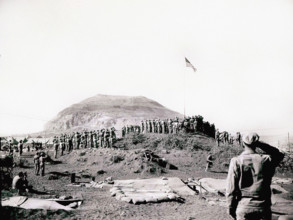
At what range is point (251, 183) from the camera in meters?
4.12

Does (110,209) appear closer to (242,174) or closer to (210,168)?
(242,174)

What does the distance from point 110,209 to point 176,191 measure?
4676 mm

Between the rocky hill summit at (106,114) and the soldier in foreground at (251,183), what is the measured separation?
6023 cm

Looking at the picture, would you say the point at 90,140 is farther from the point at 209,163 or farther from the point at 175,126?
the point at 209,163

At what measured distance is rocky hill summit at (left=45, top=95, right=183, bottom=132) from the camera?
224 feet

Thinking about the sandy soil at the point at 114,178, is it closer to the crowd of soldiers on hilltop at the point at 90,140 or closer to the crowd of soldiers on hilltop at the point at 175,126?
the crowd of soldiers on hilltop at the point at 90,140

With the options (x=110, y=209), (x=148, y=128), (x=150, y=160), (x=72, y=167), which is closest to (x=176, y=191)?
(x=110, y=209)

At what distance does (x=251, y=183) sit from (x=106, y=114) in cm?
7168

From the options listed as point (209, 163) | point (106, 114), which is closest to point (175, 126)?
point (209, 163)

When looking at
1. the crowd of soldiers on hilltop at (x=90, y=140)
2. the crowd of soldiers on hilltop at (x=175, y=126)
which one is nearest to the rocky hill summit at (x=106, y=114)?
the crowd of soldiers on hilltop at (x=175, y=126)

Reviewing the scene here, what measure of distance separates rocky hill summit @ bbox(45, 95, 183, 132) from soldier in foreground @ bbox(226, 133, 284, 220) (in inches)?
2371

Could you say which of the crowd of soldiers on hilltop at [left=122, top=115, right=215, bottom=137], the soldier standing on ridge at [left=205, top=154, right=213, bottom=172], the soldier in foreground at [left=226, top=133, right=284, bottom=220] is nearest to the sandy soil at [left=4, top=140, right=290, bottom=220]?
the soldier standing on ridge at [left=205, top=154, right=213, bottom=172]

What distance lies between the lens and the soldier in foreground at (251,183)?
4055 mm

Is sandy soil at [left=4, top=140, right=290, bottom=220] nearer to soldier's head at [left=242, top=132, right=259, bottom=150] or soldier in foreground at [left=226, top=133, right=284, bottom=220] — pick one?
soldier in foreground at [left=226, top=133, right=284, bottom=220]
